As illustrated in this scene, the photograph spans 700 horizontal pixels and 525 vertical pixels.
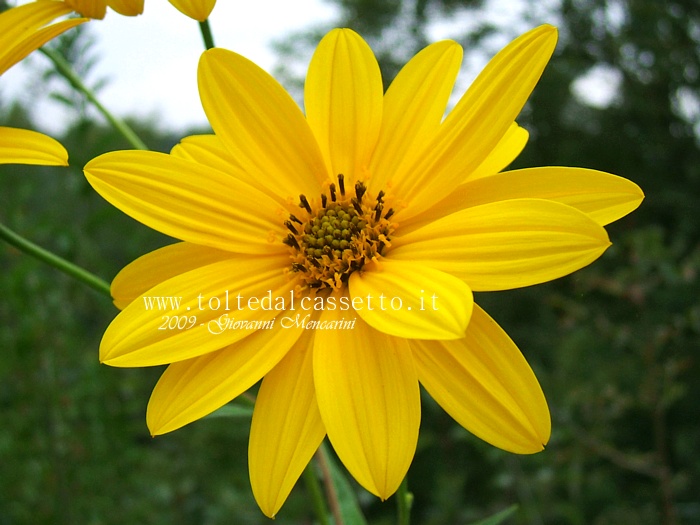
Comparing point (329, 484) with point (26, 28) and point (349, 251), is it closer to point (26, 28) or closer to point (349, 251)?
point (349, 251)

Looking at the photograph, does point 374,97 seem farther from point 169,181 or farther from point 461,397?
point 461,397

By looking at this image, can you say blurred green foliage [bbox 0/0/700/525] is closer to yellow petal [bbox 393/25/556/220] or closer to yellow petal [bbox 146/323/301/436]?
yellow petal [bbox 146/323/301/436]

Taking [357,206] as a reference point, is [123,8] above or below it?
above

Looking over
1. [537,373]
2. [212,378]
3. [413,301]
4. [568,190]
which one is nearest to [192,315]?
[212,378]

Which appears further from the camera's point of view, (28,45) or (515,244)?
(28,45)

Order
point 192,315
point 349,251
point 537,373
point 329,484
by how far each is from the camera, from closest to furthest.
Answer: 1. point 192,315
2. point 349,251
3. point 329,484
4. point 537,373

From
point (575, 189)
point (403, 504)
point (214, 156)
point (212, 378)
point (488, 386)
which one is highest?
point (214, 156)

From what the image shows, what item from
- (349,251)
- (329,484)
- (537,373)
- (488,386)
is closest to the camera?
(488,386)

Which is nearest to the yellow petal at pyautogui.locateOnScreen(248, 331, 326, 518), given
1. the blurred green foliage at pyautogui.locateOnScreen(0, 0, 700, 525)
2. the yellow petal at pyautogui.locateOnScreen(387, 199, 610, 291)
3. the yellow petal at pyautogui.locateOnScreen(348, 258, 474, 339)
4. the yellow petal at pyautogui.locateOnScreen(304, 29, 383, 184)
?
the yellow petal at pyautogui.locateOnScreen(348, 258, 474, 339)
